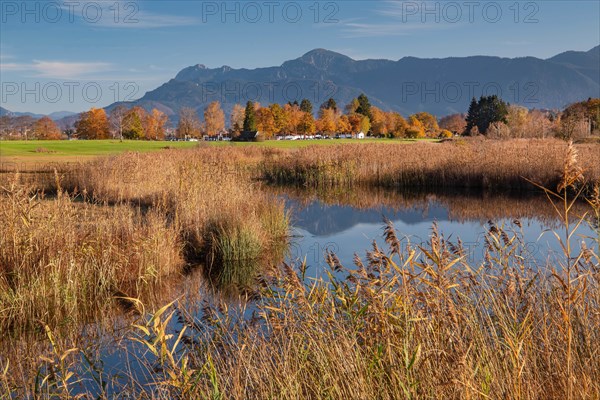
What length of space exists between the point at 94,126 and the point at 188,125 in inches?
603

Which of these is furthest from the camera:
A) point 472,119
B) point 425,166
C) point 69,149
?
point 472,119

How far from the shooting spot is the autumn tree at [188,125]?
94188 millimetres

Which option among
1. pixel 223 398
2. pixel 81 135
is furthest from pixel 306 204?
pixel 81 135

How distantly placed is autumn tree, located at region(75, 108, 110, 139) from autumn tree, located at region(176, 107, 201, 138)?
12.1 metres

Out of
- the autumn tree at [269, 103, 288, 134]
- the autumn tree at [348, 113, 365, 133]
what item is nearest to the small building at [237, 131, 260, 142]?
the autumn tree at [269, 103, 288, 134]

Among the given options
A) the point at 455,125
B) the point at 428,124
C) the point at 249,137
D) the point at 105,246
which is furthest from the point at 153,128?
the point at 105,246

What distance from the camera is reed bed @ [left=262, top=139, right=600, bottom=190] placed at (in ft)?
62.7

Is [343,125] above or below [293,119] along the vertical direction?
below

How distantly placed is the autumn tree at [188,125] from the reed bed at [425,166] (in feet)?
223

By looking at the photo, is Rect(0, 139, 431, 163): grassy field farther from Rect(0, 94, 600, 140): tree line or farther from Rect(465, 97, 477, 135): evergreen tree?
Rect(465, 97, 477, 135): evergreen tree

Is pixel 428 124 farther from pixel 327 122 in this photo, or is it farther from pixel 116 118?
pixel 116 118

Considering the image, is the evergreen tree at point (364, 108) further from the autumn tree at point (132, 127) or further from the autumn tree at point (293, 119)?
the autumn tree at point (132, 127)

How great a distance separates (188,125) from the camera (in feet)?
310

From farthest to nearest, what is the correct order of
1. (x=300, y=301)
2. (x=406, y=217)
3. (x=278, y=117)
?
(x=278, y=117) < (x=406, y=217) < (x=300, y=301)
